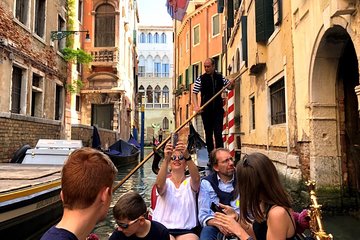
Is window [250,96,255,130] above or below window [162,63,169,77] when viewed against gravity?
below

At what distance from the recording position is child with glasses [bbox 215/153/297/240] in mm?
Result: 1391

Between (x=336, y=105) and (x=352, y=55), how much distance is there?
71cm

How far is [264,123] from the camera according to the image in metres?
6.63

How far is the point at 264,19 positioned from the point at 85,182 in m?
5.71

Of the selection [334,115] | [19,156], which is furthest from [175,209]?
[19,156]

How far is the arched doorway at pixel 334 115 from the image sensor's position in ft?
13.3

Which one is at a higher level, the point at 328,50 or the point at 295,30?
the point at 295,30

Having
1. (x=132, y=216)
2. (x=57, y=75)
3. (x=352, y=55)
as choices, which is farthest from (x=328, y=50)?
(x=57, y=75)

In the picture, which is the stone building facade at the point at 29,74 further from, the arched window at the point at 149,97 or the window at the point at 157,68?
the window at the point at 157,68

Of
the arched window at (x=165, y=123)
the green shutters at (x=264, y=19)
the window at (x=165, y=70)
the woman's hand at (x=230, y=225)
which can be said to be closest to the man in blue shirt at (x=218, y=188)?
the woman's hand at (x=230, y=225)

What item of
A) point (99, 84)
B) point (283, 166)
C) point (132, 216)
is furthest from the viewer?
point (99, 84)

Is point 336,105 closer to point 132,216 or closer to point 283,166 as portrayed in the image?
point 283,166

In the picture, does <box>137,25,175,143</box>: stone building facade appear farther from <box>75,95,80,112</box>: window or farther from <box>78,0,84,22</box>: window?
<box>78,0,84,22</box>: window

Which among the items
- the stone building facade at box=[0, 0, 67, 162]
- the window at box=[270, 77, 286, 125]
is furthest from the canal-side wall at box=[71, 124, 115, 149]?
the window at box=[270, 77, 286, 125]
